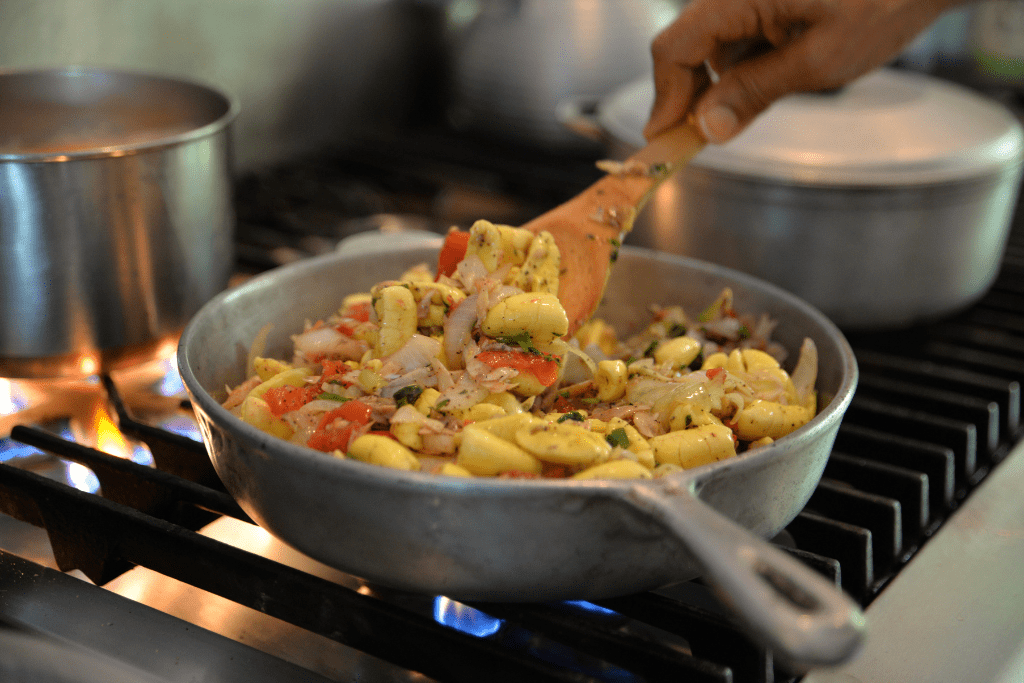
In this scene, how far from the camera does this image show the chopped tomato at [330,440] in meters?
0.61

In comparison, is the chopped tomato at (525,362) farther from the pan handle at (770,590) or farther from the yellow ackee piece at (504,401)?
the pan handle at (770,590)

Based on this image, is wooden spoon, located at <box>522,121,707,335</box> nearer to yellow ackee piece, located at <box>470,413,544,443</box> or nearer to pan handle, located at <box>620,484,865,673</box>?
yellow ackee piece, located at <box>470,413,544,443</box>

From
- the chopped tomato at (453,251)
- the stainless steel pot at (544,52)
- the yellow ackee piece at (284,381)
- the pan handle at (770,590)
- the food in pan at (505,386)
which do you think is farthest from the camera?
the stainless steel pot at (544,52)

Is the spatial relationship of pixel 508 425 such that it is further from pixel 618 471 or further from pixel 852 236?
pixel 852 236

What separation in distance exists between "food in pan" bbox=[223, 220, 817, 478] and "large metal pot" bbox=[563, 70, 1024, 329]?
0.22m

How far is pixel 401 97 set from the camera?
1.79m

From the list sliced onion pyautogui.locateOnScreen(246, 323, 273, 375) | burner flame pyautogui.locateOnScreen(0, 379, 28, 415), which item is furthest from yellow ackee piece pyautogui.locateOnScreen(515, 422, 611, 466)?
burner flame pyautogui.locateOnScreen(0, 379, 28, 415)

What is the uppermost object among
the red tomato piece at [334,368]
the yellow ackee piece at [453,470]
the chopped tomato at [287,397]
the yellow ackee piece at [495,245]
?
Result: the yellow ackee piece at [495,245]

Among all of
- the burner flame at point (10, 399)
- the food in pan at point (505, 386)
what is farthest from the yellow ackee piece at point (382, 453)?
the burner flame at point (10, 399)

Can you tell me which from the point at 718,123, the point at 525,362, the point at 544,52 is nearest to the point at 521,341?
the point at 525,362

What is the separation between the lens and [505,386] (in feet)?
2.13

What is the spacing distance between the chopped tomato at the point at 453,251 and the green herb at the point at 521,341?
0.46 feet

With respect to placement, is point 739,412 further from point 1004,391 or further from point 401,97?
point 401,97

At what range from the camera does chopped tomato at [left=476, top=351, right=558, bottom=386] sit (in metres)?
0.66
